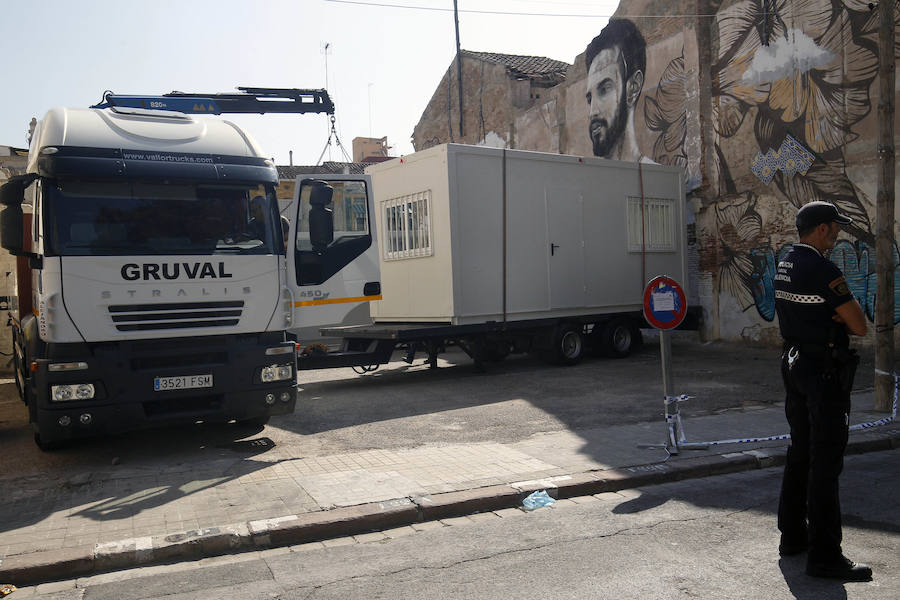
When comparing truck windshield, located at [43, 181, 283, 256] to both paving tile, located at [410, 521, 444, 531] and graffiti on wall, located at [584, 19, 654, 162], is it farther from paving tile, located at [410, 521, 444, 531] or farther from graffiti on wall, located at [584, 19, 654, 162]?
graffiti on wall, located at [584, 19, 654, 162]

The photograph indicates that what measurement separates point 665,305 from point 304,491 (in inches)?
144

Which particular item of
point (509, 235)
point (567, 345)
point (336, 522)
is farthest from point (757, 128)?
point (336, 522)

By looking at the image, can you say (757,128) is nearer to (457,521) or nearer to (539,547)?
(457,521)

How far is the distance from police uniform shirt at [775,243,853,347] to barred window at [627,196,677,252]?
1077 centimetres

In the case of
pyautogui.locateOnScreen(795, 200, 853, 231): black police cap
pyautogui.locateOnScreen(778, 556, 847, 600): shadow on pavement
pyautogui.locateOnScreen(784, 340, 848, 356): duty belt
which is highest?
pyautogui.locateOnScreen(795, 200, 853, 231): black police cap

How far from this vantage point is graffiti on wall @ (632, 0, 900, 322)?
1369cm

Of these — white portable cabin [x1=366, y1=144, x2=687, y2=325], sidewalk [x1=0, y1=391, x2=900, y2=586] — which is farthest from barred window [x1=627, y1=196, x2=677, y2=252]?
sidewalk [x1=0, y1=391, x2=900, y2=586]

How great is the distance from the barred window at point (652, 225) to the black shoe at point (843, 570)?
37.0 ft

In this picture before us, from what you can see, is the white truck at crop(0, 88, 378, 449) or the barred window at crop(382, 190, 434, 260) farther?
the barred window at crop(382, 190, 434, 260)

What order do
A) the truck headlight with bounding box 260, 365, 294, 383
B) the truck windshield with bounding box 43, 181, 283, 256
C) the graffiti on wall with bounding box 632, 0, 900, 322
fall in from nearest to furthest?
the truck windshield with bounding box 43, 181, 283, 256
the truck headlight with bounding box 260, 365, 294, 383
the graffiti on wall with bounding box 632, 0, 900, 322

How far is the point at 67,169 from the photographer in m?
6.86

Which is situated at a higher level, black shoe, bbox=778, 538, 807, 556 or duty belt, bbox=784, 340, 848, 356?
duty belt, bbox=784, 340, 848, 356

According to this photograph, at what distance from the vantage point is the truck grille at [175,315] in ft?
23.0

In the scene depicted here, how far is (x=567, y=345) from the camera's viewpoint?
13984 millimetres
